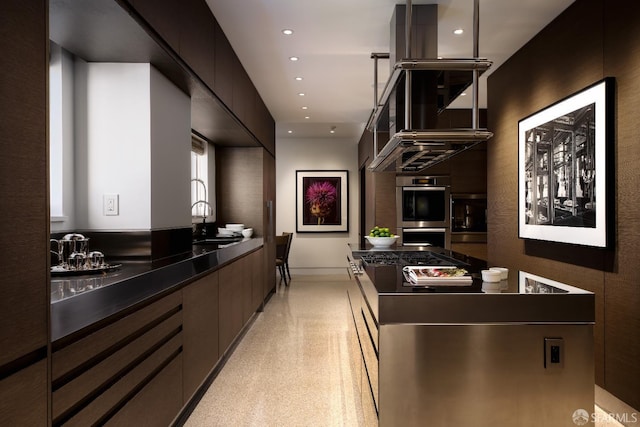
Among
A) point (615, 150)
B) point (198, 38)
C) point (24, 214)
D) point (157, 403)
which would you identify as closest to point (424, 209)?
point (615, 150)

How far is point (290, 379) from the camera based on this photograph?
10.6ft

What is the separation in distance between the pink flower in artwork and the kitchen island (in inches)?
276

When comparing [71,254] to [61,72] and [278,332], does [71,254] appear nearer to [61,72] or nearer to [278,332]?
[61,72]

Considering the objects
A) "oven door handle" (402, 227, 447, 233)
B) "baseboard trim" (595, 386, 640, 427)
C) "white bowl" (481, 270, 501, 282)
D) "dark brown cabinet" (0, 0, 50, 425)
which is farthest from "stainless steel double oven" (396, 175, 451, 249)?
"dark brown cabinet" (0, 0, 50, 425)

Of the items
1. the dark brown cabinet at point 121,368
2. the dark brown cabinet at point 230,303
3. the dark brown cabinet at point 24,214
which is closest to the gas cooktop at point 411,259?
the dark brown cabinet at point 230,303

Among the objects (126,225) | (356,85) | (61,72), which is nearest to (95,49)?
(61,72)

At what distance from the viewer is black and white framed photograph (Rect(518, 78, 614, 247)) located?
267 centimetres

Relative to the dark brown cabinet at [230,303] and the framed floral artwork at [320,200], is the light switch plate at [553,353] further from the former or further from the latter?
the framed floral artwork at [320,200]

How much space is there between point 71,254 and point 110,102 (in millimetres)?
974

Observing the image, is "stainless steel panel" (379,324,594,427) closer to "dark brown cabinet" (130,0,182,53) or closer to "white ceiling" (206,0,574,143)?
"dark brown cabinet" (130,0,182,53)

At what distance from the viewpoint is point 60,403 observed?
131 centimetres

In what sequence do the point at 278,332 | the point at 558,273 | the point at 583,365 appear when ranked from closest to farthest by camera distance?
the point at 583,365, the point at 558,273, the point at 278,332

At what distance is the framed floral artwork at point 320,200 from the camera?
29.1ft

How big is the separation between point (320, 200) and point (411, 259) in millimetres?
5667
